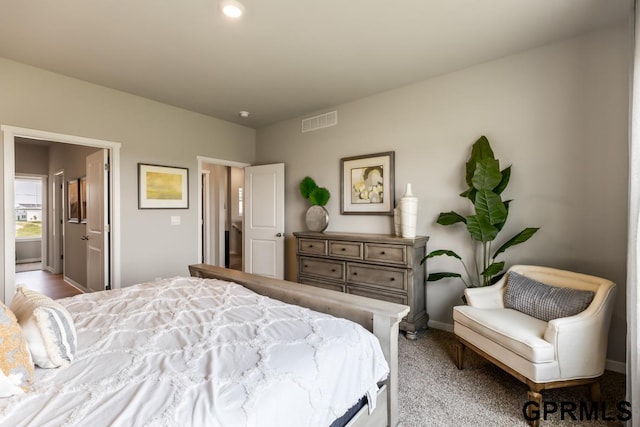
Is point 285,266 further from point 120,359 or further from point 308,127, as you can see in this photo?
point 120,359

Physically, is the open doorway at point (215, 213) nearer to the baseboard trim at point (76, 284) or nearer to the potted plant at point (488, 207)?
the baseboard trim at point (76, 284)

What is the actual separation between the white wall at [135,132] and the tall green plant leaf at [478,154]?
341 centimetres

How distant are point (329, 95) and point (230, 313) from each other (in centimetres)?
287

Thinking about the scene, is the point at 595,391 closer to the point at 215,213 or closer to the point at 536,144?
the point at 536,144

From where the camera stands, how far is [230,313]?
62.1 inches

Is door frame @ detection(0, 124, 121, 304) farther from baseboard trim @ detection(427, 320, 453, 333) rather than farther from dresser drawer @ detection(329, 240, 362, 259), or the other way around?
baseboard trim @ detection(427, 320, 453, 333)

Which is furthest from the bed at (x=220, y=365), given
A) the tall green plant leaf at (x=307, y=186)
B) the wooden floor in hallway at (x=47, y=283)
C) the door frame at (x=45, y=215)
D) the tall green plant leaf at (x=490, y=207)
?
the door frame at (x=45, y=215)

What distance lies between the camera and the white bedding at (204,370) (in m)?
0.82

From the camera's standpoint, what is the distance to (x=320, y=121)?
4070 millimetres

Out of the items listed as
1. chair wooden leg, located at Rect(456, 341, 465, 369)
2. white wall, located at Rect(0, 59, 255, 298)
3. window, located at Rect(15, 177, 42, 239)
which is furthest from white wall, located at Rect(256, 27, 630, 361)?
window, located at Rect(15, 177, 42, 239)

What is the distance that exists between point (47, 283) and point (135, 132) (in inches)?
142

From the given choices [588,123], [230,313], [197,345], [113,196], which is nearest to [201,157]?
[113,196]

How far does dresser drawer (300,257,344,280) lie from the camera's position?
3293 mm

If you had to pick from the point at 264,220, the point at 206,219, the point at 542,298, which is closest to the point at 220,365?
the point at 542,298
